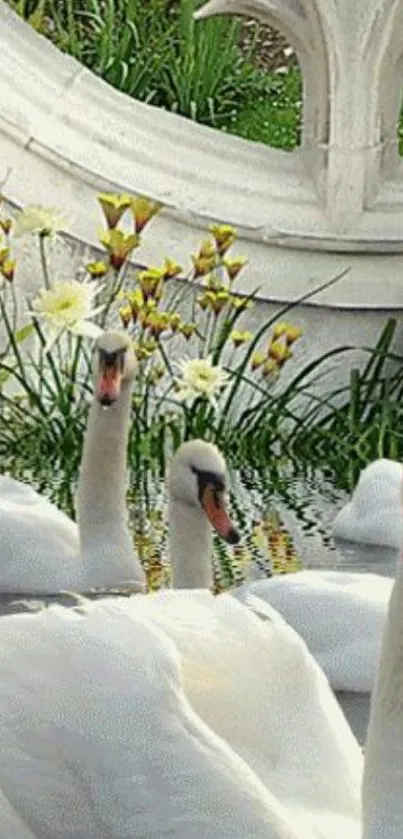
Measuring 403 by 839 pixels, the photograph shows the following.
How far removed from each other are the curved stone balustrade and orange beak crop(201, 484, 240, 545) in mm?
1666

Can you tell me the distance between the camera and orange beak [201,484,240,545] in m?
5.12

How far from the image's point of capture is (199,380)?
6160mm

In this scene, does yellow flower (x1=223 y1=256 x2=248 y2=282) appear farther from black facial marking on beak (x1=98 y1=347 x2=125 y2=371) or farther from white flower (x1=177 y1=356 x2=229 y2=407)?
black facial marking on beak (x1=98 y1=347 x2=125 y2=371)

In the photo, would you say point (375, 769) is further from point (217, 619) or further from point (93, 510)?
point (93, 510)

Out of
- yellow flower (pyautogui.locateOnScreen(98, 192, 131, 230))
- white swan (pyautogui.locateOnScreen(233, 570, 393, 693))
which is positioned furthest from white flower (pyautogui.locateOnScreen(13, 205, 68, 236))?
white swan (pyautogui.locateOnScreen(233, 570, 393, 693))

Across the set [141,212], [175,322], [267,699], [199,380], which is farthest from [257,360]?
[267,699]

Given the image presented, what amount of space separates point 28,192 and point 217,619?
10.4 feet

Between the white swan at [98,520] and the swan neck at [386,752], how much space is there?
2.22m

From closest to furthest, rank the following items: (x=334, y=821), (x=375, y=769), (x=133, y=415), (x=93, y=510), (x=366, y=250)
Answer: (x=375, y=769) → (x=334, y=821) → (x=93, y=510) → (x=133, y=415) → (x=366, y=250)

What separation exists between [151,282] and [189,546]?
3.85ft

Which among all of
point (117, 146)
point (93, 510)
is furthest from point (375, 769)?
point (117, 146)

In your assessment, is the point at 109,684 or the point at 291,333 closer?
the point at 109,684

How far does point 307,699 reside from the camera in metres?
3.69

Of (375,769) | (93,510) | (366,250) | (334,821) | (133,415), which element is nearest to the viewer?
(375,769)
